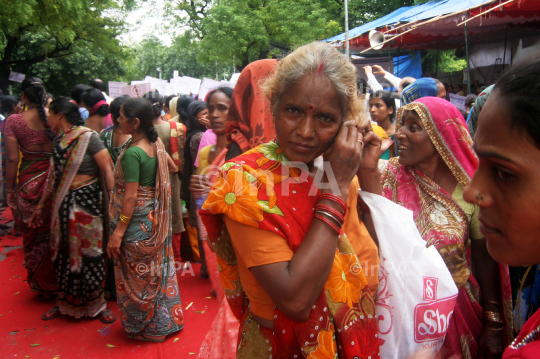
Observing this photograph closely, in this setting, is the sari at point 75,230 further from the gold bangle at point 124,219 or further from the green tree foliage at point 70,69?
the green tree foliage at point 70,69

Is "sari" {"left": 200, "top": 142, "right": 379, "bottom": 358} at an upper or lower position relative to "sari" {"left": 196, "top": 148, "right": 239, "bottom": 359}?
upper

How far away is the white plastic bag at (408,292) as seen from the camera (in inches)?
59.5

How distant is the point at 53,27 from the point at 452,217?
1184 cm

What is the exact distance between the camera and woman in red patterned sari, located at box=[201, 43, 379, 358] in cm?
119

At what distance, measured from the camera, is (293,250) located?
1233mm

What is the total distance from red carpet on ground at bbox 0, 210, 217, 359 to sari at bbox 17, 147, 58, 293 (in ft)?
1.03

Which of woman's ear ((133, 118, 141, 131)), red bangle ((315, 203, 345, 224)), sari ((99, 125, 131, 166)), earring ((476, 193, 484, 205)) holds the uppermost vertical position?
woman's ear ((133, 118, 141, 131))

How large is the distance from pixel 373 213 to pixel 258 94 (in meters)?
0.80

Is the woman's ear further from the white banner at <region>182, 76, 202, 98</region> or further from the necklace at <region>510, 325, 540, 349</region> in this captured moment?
the white banner at <region>182, 76, 202, 98</region>

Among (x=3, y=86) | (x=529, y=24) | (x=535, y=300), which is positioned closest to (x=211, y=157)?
(x=535, y=300)

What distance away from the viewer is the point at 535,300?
184 cm

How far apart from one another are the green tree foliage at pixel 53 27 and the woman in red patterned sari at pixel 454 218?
9.45 m

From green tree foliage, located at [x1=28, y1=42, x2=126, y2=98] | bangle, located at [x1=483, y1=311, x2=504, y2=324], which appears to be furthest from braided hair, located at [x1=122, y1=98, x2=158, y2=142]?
green tree foliage, located at [x1=28, y1=42, x2=126, y2=98]

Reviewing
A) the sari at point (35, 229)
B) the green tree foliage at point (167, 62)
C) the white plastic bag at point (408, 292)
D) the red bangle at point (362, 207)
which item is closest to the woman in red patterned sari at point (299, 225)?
the white plastic bag at point (408, 292)
